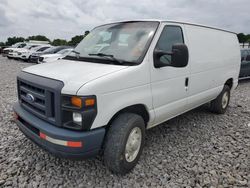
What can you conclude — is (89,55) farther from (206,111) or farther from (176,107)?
(206,111)

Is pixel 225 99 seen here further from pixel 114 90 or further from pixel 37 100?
pixel 37 100

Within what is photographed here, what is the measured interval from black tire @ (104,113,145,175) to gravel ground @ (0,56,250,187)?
9.1 inches

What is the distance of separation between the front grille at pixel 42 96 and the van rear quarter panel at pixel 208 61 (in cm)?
239

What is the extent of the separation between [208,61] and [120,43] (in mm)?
2048

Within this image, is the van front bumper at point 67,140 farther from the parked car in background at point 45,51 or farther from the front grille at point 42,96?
the parked car in background at point 45,51

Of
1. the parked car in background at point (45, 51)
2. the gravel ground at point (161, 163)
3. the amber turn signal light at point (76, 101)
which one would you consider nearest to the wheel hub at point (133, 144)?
the gravel ground at point (161, 163)

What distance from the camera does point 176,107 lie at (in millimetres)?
3477

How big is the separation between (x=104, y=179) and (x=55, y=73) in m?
1.50

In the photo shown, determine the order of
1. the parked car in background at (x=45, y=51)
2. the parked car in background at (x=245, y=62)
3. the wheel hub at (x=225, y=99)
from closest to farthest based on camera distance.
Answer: the wheel hub at (x=225, y=99) < the parked car in background at (x=245, y=62) < the parked car in background at (x=45, y=51)

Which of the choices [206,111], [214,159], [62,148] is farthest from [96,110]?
[206,111]

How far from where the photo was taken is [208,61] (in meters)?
4.14

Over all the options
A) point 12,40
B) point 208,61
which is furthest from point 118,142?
point 12,40

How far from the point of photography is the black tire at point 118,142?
2.49m

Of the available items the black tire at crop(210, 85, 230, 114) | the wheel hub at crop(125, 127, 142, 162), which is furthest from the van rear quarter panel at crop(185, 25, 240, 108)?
the wheel hub at crop(125, 127, 142, 162)
